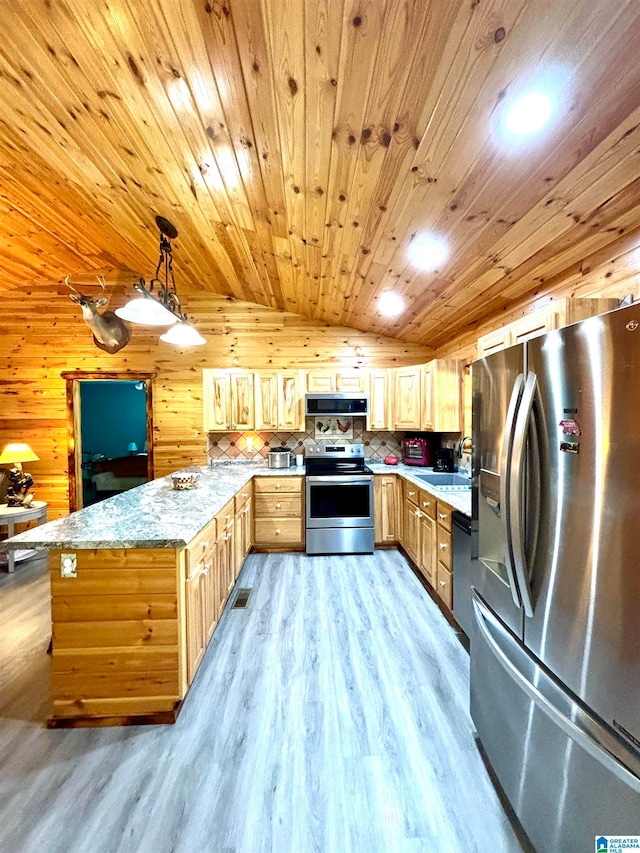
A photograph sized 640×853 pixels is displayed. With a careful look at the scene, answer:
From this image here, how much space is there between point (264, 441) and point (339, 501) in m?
1.39

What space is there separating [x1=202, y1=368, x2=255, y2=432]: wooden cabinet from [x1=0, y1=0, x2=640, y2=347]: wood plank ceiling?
170 cm

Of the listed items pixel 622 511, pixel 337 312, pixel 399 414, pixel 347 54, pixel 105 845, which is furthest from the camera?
pixel 399 414

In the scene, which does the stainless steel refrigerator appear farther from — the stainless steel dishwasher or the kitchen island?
the kitchen island

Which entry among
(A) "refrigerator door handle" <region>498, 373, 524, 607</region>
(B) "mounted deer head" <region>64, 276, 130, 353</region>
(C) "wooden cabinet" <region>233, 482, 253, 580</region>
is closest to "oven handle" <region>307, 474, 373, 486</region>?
(C) "wooden cabinet" <region>233, 482, 253, 580</region>

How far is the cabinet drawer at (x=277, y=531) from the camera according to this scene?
3.69 metres

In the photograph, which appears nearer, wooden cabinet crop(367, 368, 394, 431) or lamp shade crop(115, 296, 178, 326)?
lamp shade crop(115, 296, 178, 326)

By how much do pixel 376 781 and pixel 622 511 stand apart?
1.48 m

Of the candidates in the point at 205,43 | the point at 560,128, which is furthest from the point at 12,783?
the point at 560,128

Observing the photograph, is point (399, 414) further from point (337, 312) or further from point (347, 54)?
point (347, 54)

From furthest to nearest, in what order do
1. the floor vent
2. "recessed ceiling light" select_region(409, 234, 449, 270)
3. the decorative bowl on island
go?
the decorative bowl on island → the floor vent → "recessed ceiling light" select_region(409, 234, 449, 270)

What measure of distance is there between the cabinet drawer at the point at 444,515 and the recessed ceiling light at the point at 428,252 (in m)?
1.73

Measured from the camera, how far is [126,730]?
5.28 ft

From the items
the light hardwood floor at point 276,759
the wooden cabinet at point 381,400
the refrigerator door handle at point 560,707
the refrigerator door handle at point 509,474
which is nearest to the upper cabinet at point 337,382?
the wooden cabinet at point 381,400

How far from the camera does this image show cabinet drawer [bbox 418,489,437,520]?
2.72 metres
